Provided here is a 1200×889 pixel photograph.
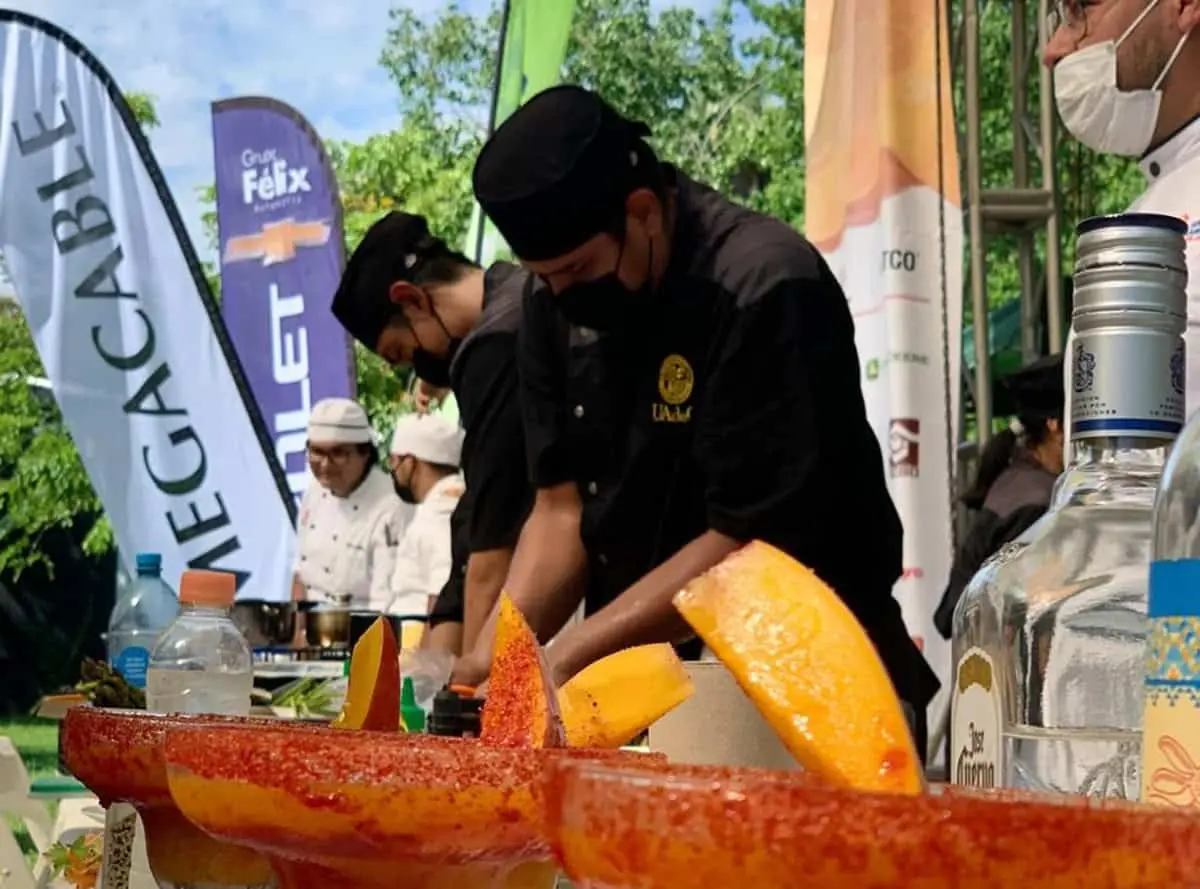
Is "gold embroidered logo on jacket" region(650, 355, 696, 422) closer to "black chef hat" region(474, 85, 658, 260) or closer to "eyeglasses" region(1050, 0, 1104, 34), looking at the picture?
"black chef hat" region(474, 85, 658, 260)

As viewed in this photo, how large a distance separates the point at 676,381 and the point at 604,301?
0.42 feet

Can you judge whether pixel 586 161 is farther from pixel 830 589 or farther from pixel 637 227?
pixel 830 589

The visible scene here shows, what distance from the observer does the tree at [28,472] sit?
1151 centimetres

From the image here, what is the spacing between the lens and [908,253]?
13.4 feet

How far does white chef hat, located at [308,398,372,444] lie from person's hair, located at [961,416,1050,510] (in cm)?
212

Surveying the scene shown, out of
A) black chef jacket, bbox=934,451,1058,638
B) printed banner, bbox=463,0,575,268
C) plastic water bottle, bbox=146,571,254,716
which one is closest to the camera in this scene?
plastic water bottle, bbox=146,571,254,716

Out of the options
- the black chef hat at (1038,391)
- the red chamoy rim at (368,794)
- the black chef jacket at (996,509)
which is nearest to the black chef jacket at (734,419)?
the red chamoy rim at (368,794)

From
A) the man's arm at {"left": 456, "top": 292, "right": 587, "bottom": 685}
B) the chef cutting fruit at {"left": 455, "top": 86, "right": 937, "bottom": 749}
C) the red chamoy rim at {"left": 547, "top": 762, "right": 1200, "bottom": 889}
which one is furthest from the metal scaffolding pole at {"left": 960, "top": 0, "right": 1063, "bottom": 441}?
the red chamoy rim at {"left": 547, "top": 762, "right": 1200, "bottom": 889}

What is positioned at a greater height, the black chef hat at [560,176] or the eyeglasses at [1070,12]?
the eyeglasses at [1070,12]

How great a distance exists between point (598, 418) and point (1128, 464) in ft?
4.82

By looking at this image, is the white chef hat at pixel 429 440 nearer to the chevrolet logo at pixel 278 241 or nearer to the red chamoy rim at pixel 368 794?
the chevrolet logo at pixel 278 241

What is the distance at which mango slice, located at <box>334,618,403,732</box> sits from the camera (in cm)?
53

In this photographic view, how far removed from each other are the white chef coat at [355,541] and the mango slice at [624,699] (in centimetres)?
497

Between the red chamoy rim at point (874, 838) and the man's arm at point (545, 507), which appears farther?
the man's arm at point (545, 507)
